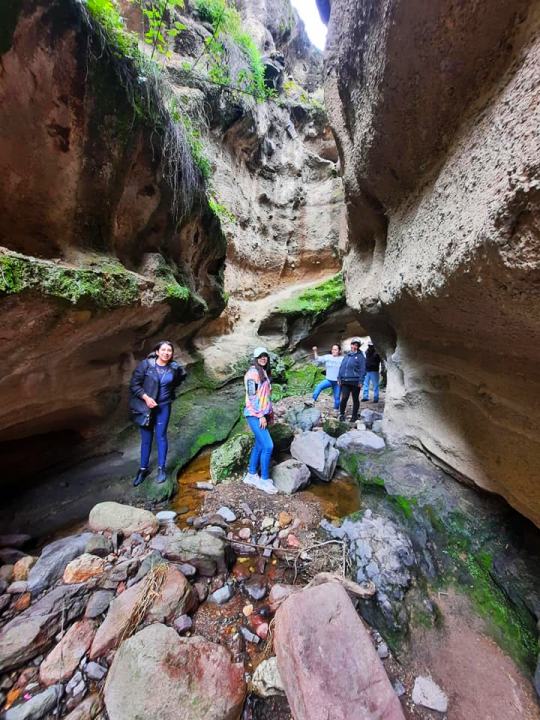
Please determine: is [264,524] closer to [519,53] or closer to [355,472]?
[355,472]

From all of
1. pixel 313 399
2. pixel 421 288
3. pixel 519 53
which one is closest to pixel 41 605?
pixel 421 288

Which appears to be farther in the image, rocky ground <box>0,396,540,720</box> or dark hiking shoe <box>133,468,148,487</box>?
dark hiking shoe <box>133,468,148,487</box>

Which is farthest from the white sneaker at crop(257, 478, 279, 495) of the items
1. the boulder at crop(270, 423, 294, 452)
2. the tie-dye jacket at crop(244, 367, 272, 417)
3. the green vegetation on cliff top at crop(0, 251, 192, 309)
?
the green vegetation on cliff top at crop(0, 251, 192, 309)

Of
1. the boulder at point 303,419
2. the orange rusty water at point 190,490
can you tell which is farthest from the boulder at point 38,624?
the boulder at point 303,419

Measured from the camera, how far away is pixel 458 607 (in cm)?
217

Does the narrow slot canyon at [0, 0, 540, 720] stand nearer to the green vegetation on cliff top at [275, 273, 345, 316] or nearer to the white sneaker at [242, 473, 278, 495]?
the white sneaker at [242, 473, 278, 495]

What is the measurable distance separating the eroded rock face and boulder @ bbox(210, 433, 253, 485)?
2.45m

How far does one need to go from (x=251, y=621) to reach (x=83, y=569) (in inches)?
56.1

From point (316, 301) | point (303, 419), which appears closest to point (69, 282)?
point (303, 419)

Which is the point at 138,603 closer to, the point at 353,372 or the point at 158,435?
the point at 158,435

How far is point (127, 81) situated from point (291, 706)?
5102mm

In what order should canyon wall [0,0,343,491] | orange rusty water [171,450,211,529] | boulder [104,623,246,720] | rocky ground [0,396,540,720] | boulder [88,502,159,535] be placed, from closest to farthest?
1. boulder [104,623,246,720]
2. rocky ground [0,396,540,720]
3. canyon wall [0,0,343,491]
4. boulder [88,502,159,535]
5. orange rusty water [171,450,211,529]

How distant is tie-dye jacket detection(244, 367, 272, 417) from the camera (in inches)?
143

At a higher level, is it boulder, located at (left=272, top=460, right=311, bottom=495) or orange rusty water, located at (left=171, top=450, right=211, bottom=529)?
boulder, located at (left=272, top=460, right=311, bottom=495)
